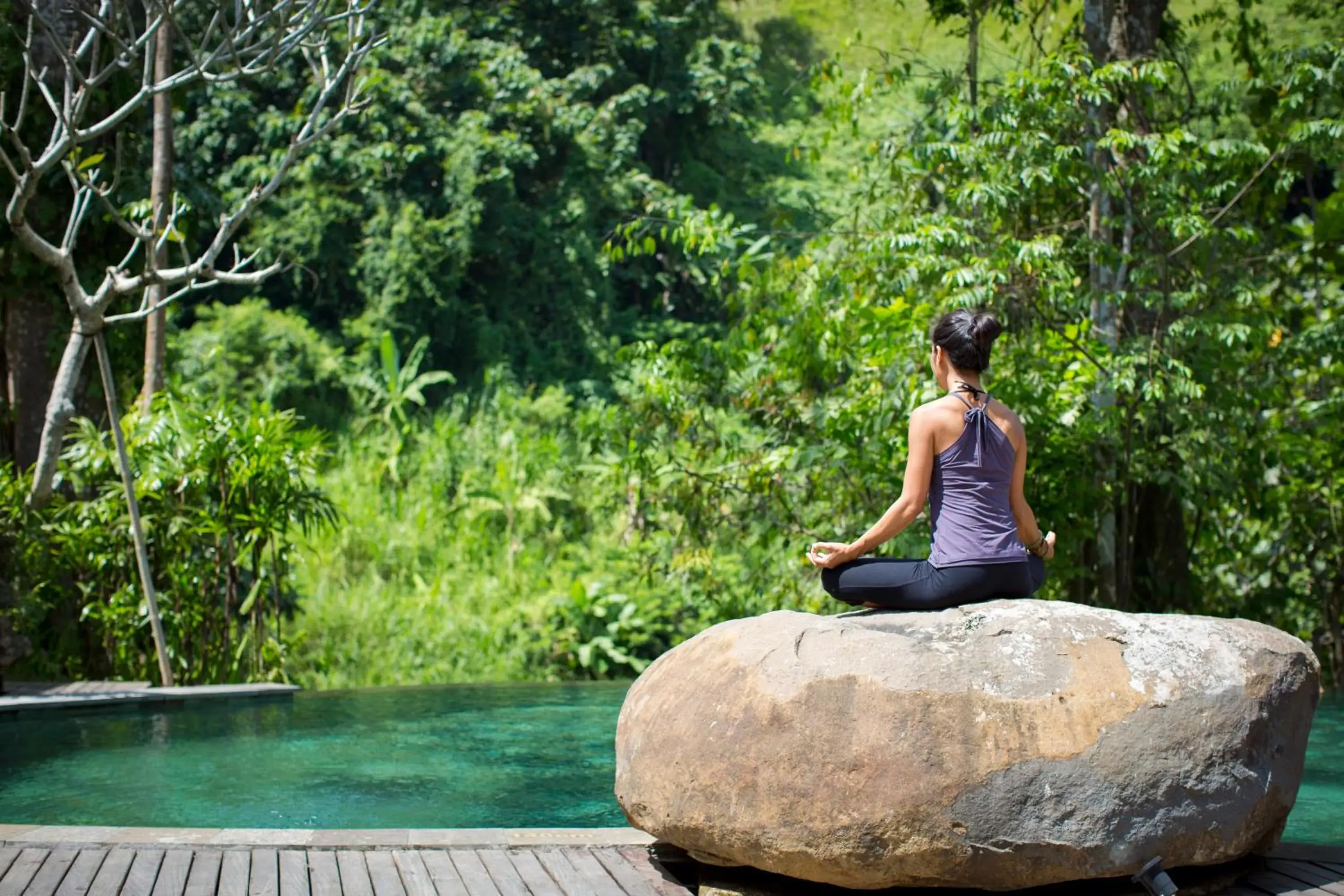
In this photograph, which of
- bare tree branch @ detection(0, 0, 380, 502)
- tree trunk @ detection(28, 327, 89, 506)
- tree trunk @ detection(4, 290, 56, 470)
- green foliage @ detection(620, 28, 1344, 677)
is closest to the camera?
bare tree branch @ detection(0, 0, 380, 502)

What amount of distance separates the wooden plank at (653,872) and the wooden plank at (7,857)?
1631 millimetres

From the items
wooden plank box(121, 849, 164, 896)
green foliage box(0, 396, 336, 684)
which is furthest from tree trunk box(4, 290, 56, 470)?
wooden plank box(121, 849, 164, 896)

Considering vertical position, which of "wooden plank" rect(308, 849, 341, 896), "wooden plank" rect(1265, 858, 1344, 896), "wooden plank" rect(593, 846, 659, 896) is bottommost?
"wooden plank" rect(1265, 858, 1344, 896)

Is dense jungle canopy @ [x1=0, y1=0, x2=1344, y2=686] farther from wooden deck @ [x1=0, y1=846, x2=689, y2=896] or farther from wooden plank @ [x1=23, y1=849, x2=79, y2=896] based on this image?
wooden deck @ [x1=0, y1=846, x2=689, y2=896]

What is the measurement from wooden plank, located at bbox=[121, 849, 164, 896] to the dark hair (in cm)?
258

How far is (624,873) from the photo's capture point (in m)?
3.63

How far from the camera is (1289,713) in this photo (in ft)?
11.6

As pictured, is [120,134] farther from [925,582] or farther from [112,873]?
[925,582]

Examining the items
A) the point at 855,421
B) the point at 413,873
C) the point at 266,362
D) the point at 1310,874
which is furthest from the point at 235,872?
the point at 266,362

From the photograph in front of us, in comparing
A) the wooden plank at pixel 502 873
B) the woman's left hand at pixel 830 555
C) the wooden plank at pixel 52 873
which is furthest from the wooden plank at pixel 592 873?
the wooden plank at pixel 52 873

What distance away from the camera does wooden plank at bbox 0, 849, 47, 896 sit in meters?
3.30

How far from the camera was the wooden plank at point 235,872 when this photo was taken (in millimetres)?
3326

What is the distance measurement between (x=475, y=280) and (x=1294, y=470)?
38.1ft

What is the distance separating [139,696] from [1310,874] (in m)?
5.67
